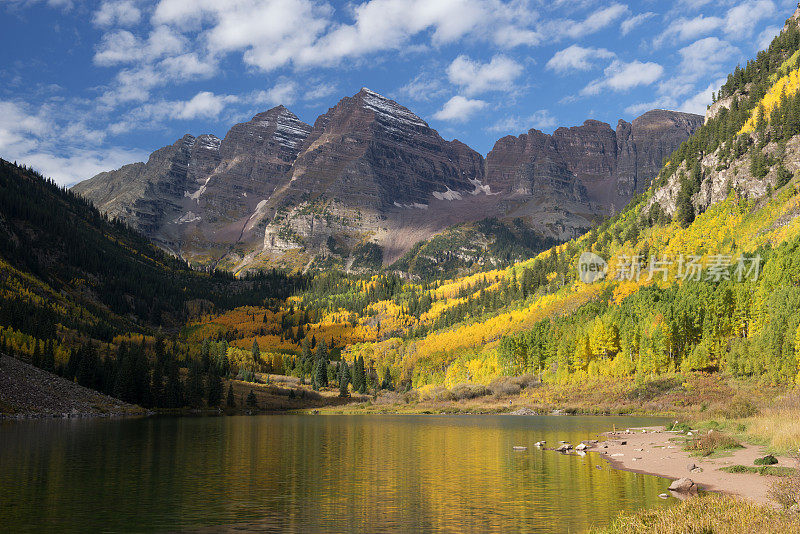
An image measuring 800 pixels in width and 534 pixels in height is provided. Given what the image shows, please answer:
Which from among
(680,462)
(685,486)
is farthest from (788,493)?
(680,462)

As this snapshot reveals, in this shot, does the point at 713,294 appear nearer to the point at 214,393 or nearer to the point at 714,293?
the point at 714,293

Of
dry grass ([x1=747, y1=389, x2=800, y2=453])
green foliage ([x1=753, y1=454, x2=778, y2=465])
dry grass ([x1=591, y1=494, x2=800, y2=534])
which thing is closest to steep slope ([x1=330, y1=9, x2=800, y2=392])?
dry grass ([x1=747, y1=389, x2=800, y2=453])

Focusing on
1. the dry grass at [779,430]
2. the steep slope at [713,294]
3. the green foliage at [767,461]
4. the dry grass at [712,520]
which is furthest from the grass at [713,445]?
the steep slope at [713,294]

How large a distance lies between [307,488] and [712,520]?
2705 centimetres

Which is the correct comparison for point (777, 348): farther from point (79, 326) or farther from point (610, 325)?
point (79, 326)

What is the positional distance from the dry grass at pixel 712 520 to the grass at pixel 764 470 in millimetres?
14425

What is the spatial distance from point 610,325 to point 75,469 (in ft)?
418

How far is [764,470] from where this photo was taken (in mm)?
33812

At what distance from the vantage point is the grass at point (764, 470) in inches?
1275

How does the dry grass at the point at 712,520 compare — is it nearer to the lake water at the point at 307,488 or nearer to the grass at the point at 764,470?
the lake water at the point at 307,488

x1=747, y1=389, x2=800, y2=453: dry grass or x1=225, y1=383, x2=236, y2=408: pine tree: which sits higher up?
x1=747, y1=389, x2=800, y2=453: dry grass

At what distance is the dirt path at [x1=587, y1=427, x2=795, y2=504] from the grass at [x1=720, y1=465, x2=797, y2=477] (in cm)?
41

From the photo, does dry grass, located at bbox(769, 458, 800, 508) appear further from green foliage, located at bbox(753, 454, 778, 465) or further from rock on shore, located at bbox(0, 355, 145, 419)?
rock on shore, located at bbox(0, 355, 145, 419)

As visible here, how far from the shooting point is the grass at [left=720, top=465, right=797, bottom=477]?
32.4 m
